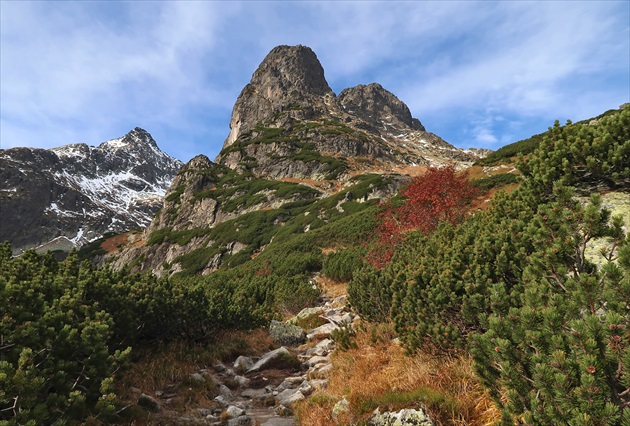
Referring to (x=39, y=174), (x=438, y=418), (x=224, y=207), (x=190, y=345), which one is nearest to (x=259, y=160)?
(x=224, y=207)

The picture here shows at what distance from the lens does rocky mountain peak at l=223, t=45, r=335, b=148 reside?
11719cm

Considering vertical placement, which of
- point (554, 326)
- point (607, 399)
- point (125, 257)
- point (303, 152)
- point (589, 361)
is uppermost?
point (303, 152)

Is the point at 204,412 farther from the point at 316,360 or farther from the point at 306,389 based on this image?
the point at 316,360

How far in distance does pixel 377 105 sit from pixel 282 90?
66236 millimetres

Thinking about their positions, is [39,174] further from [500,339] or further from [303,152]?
[500,339]

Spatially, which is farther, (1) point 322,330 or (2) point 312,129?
(2) point 312,129

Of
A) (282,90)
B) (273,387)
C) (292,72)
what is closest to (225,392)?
(273,387)

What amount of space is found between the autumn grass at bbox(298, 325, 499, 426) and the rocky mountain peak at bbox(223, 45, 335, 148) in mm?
106084

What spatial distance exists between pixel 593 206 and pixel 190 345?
30.8 feet

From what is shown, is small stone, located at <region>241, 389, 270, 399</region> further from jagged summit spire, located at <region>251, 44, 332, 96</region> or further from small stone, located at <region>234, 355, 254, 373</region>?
jagged summit spire, located at <region>251, 44, 332, 96</region>

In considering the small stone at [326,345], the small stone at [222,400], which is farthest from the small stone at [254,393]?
the small stone at [326,345]

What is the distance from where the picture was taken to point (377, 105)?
573ft

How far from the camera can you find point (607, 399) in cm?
228

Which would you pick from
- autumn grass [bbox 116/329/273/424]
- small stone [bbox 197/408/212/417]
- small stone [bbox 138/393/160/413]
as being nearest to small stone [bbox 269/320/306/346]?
autumn grass [bbox 116/329/273/424]
